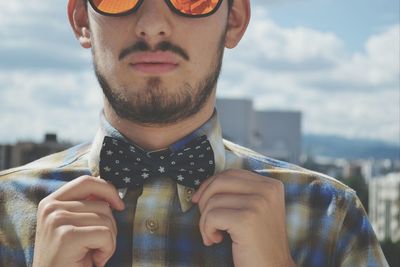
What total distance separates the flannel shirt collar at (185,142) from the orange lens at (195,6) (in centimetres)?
51

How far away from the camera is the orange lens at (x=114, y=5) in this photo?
3109 millimetres

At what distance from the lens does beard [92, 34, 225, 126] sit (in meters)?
3.13

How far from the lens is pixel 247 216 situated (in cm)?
299

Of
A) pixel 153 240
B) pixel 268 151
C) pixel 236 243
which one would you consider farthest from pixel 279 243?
pixel 268 151

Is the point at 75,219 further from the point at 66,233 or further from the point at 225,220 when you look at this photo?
the point at 225,220

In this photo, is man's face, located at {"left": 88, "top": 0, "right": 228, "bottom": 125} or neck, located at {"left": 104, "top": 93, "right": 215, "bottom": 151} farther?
neck, located at {"left": 104, "top": 93, "right": 215, "bottom": 151}

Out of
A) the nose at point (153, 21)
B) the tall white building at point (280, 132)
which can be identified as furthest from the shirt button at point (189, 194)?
the tall white building at point (280, 132)

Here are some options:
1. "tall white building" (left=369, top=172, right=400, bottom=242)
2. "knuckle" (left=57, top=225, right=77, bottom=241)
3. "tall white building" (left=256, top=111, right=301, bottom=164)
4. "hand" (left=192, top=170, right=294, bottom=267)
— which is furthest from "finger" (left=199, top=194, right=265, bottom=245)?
"tall white building" (left=256, top=111, right=301, bottom=164)

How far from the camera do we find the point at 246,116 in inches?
4648

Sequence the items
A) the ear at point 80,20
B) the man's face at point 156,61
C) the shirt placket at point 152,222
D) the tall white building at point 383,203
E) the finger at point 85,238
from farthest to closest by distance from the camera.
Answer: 1. the tall white building at point 383,203
2. the ear at point 80,20
3. the shirt placket at point 152,222
4. the man's face at point 156,61
5. the finger at point 85,238

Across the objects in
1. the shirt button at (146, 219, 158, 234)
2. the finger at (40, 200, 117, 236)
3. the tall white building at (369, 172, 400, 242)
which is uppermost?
the finger at (40, 200, 117, 236)

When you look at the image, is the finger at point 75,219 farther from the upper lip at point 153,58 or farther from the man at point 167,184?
the upper lip at point 153,58

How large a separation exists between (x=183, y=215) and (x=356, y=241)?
0.74 meters

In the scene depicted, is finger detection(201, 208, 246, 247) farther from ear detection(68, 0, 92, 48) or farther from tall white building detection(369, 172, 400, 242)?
tall white building detection(369, 172, 400, 242)
